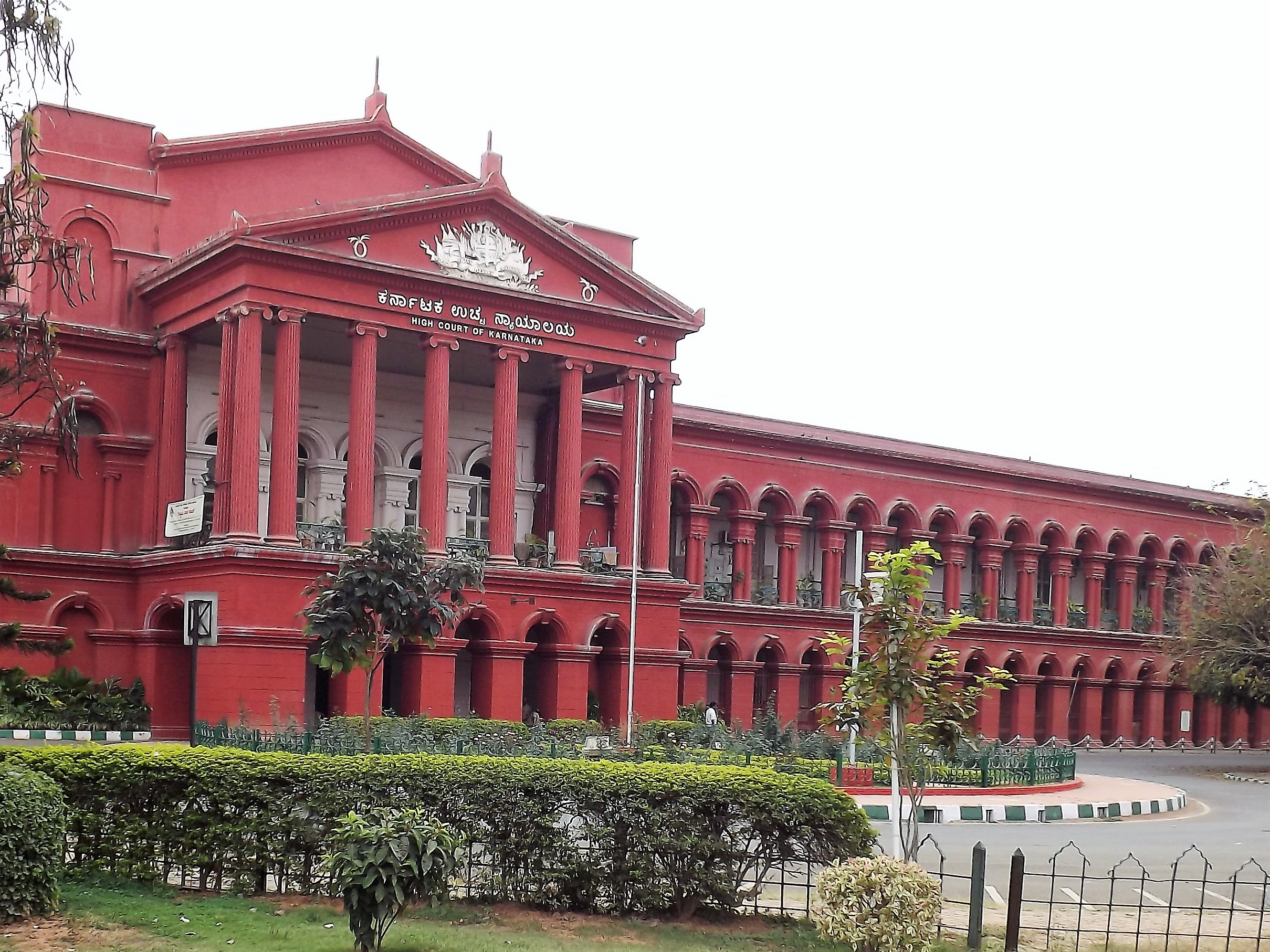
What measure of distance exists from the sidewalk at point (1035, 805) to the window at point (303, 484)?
1477cm

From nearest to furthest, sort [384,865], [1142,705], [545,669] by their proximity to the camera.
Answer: [384,865], [545,669], [1142,705]

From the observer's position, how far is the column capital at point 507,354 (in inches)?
1157

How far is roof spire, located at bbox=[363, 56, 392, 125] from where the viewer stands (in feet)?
107

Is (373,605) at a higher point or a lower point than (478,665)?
higher

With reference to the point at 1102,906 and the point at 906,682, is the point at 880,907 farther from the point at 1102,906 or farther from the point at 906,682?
the point at 1102,906

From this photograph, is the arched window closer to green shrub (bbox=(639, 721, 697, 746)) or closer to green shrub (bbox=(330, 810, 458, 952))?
green shrub (bbox=(639, 721, 697, 746))

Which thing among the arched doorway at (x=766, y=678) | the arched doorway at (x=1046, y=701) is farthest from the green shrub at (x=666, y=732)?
the arched doorway at (x=1046, y=701)

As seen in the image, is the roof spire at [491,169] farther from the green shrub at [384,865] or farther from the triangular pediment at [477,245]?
the green shrub at [384,865]

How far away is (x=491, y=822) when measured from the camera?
10.9m

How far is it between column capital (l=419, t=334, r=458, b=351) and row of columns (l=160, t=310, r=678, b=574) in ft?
0.07

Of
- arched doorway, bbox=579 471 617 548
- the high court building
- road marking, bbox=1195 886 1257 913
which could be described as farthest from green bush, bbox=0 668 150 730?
road marking, bbox=1195 886 1257 913

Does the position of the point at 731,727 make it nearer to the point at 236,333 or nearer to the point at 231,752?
the point at 236,333

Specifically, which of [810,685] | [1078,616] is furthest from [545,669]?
[1078,616]

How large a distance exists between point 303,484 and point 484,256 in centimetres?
634
